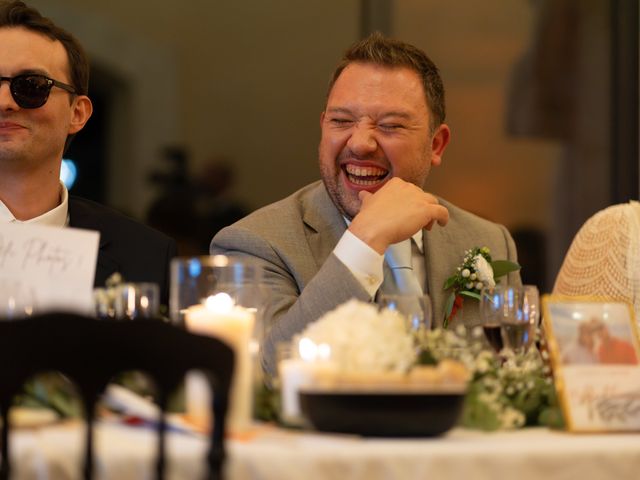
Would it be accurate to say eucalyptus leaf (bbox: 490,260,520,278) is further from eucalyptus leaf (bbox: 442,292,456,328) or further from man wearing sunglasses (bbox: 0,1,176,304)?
man wearing sunglasses (bbox: 0,1,176,304)

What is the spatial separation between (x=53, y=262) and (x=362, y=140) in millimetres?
1350

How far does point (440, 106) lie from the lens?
140 inches

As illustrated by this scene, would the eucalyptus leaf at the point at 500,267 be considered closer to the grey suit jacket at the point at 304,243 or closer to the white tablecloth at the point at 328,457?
the grey suit jacket at the point at 304,243

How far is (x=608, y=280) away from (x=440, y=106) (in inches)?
27.6

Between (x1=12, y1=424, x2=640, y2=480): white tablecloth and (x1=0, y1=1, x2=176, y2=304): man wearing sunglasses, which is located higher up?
(x1=0, y1=1, x2=176, y2=304): man wearing sunglasses

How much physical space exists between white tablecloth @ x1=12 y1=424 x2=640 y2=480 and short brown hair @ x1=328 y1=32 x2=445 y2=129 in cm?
171

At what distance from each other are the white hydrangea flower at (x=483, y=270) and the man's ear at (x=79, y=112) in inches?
50.7

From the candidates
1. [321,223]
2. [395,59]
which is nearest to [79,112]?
[321,223]

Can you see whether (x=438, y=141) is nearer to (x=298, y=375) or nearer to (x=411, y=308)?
(x=411, y=308)

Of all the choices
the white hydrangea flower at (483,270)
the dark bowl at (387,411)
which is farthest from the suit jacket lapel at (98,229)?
the dark bowl at (387,411)

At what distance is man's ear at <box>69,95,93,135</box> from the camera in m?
3.65

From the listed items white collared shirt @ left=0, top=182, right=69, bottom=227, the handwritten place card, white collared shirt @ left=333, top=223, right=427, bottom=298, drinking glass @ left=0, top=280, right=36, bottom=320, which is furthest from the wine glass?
white collared shirt @ left=0, top=182, right=69, bottom=227

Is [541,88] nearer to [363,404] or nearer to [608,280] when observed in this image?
[608,280]

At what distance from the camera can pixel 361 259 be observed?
2.71 m
